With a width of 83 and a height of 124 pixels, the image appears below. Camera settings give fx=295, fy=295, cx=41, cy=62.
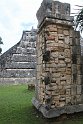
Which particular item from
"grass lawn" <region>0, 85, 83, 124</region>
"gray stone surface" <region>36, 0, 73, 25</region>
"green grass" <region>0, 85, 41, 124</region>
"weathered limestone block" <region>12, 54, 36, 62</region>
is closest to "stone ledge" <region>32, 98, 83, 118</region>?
"grass lawn" <region>0, 85, 83, 124</region>

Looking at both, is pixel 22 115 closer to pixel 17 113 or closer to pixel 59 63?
pixel 17 113

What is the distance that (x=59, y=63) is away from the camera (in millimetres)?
8273

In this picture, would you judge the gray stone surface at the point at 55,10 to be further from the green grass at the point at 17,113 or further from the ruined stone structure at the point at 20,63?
the ruined stone structure at the point at 20,63

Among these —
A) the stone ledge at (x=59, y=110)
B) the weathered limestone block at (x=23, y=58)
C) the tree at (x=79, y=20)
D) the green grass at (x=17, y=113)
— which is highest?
the tree at (x=79, y=20)

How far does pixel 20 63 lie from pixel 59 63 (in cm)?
1433

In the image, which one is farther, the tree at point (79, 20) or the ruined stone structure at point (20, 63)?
the ruined stone structure at point (20, 63)

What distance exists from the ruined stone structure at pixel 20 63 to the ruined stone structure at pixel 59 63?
1285 cm

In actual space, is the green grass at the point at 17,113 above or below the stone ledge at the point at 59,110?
below

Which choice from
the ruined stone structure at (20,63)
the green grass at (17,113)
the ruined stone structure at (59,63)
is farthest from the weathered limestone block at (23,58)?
the ruined stone structure at (59,63)

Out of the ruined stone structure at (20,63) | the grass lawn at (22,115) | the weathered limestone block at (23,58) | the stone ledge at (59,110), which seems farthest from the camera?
the weathered limestone block at (23,58)

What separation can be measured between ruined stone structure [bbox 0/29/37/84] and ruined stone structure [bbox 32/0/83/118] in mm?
12851

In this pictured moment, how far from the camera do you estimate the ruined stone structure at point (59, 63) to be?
8102 millimetres

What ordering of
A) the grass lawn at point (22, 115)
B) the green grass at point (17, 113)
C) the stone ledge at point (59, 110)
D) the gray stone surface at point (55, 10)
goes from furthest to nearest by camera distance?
the green grass at point (17, 113) < the gray stone surface at point (55, 10) < the grass lawn at point (22, 115) < the stone ledge at point (59, 110)

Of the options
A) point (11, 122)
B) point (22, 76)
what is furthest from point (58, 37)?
point (22, 76)
